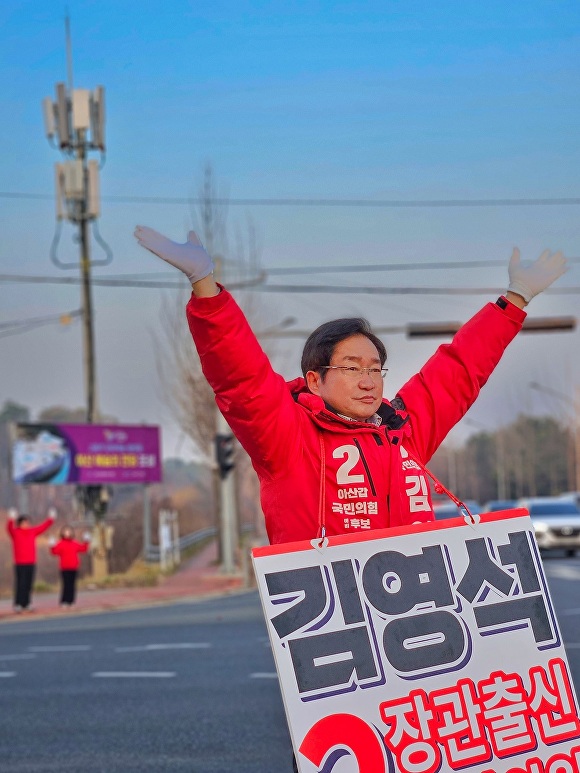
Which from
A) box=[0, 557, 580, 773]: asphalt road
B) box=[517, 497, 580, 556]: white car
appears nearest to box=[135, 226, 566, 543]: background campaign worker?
box=[0, 557, 580, 773]: asphalt road

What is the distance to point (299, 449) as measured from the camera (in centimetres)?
367

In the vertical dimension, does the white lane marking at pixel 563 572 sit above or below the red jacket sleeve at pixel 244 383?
above

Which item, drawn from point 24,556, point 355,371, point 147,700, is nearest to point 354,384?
point 355,371

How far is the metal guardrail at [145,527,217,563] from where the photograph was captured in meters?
36.6

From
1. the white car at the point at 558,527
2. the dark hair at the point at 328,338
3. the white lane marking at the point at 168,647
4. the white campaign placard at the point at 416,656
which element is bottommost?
the white campaign placard at the point at 416,656

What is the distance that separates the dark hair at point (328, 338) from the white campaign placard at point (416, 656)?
0.62 meters

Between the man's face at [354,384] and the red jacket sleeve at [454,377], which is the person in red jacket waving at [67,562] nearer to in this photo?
the red jacket sleeve at [454,377]

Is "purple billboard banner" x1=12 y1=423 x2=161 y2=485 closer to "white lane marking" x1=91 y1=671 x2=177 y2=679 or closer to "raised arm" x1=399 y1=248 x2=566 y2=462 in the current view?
"white lane marking" x1=91 y1=671 x2=177 y2=679

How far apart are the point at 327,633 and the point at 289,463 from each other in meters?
0.52

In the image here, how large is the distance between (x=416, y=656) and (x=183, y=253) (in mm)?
1215

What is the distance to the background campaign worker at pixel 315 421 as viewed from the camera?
355 cm

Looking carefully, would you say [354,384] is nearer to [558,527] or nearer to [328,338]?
[328,338]

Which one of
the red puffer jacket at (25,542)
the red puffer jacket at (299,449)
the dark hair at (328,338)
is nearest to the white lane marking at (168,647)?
the red puffer jacket at (25,542)

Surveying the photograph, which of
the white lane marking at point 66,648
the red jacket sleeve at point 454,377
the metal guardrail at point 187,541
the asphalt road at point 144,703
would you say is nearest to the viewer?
the red jacket sleeve at point 454,377
